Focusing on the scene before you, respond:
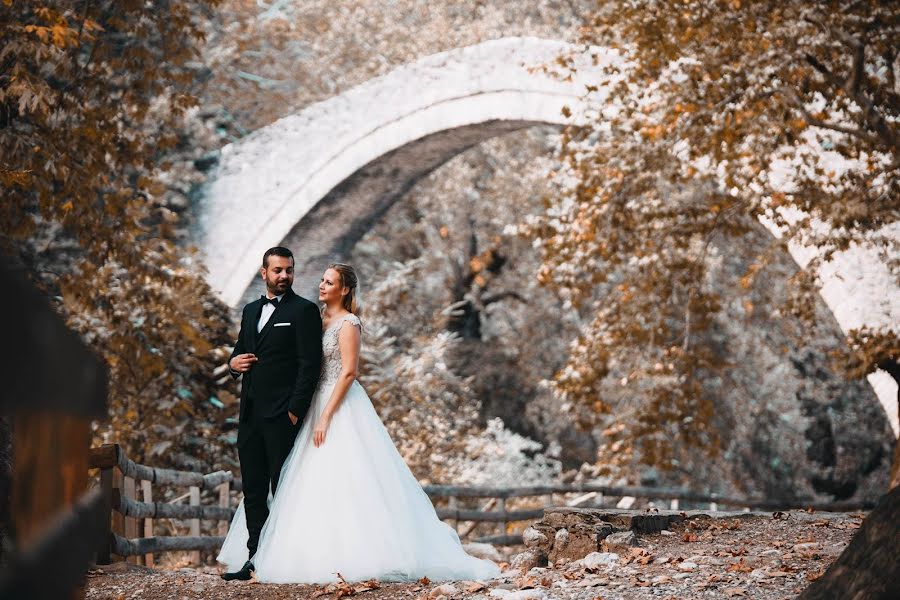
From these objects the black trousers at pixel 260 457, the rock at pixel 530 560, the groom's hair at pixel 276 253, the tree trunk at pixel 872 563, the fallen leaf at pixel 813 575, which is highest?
the groom's hair at pixel 276 253

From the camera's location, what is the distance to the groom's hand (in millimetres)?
5570

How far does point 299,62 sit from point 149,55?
1477 centimetres

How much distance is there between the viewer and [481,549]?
34.0 feet

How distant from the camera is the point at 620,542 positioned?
19.9 feet

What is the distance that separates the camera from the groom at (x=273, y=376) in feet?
18.3

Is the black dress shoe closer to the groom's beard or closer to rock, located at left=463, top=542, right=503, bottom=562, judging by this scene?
the groom's beard

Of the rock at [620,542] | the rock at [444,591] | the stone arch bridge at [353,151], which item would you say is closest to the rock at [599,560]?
the rock at [620,542]

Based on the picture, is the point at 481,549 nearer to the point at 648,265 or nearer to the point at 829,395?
the point at 648,265

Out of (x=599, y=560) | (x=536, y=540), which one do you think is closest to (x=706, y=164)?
(x=536, y=540)

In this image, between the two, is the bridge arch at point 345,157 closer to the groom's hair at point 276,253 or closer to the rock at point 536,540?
the rock at point 536,540

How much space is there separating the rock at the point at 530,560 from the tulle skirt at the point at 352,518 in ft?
1.41

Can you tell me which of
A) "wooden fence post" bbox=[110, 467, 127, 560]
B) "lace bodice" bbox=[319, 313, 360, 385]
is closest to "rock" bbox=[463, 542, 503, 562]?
"wooden fence post" bbox=[110, 467, 127, 560]

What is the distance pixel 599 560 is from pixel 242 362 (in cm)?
204

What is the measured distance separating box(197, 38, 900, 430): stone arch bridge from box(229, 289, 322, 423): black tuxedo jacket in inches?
292
